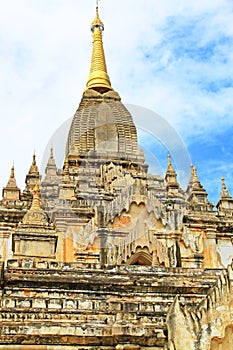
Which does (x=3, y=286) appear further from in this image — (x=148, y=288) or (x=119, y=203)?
(x=119, y=203)

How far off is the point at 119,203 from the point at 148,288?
7.30 metres

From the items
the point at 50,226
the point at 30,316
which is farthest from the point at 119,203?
the point at 30,316

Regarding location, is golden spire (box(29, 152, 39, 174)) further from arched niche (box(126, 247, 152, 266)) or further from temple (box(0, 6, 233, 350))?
arched niche (box(126, 247, 152, 266))

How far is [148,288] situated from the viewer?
1270 cm

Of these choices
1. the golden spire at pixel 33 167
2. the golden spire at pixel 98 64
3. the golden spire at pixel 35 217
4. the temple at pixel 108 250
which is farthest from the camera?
the golden spire at pixel 98 64

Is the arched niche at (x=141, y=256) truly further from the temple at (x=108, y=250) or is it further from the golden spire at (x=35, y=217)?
the golden spire at (x=35, y=217)

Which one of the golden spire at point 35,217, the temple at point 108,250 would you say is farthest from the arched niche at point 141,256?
the golden spire at point 35,217

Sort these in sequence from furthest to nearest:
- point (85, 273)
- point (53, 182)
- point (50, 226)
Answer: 1. point (53, 182)
2. point (50, 226)
3. point (85, 273)

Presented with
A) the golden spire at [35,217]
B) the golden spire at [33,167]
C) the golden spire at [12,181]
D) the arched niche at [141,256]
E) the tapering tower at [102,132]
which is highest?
the tapering tower at [102,132]

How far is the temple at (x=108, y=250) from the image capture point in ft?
30.7

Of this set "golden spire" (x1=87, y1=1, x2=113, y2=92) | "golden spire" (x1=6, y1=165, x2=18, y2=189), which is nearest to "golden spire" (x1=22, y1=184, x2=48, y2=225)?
"golden spire" (x1=6, y1=165, x2=18, y2=189)

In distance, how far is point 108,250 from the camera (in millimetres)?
18281

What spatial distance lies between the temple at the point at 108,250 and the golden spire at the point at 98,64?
81mm

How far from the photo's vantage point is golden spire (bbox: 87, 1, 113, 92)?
31.5m
